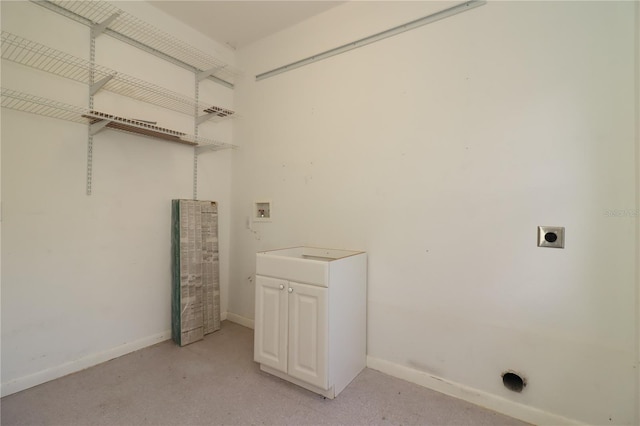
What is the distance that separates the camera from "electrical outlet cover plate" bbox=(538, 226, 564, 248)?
4.73 ft

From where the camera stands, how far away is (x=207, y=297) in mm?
2523

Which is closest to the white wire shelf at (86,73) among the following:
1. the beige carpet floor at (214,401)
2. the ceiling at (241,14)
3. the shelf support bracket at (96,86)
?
the shelf support bracket at (96,86)

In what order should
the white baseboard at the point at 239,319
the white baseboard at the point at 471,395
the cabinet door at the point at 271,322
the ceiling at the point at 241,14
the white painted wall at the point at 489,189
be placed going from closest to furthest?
the white painted wall at the point at 489,189, the white baseboard at the point at 471,395, the cabinet door at the point at 271,322, the ceiling at the point at 241,14, the white baseboard at the point at 239,319

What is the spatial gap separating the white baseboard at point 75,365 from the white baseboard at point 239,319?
58 cm

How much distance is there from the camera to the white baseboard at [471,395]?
146cm

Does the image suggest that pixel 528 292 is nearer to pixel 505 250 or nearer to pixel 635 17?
pixel 505 250

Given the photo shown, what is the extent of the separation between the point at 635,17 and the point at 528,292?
1392 millimetres

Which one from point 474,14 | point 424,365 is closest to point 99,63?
point 474,14

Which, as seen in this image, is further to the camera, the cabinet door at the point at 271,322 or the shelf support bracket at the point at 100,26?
the shelf support bracket at the point at 100,26

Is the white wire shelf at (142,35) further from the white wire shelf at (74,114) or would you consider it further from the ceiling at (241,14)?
the white wire shelf at (74,114)

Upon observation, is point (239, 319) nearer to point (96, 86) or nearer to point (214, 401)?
point (214, 401)

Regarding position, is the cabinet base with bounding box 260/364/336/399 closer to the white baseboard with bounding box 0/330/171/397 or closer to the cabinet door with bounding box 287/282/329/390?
the cabinet door with bounding box 287/282/329/390

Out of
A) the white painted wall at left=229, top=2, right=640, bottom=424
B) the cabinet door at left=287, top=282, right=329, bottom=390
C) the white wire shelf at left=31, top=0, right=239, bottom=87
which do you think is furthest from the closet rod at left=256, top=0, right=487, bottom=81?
the cabinet door at left=287, top=282, right=329, bottom=390

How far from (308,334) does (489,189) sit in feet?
4.46
